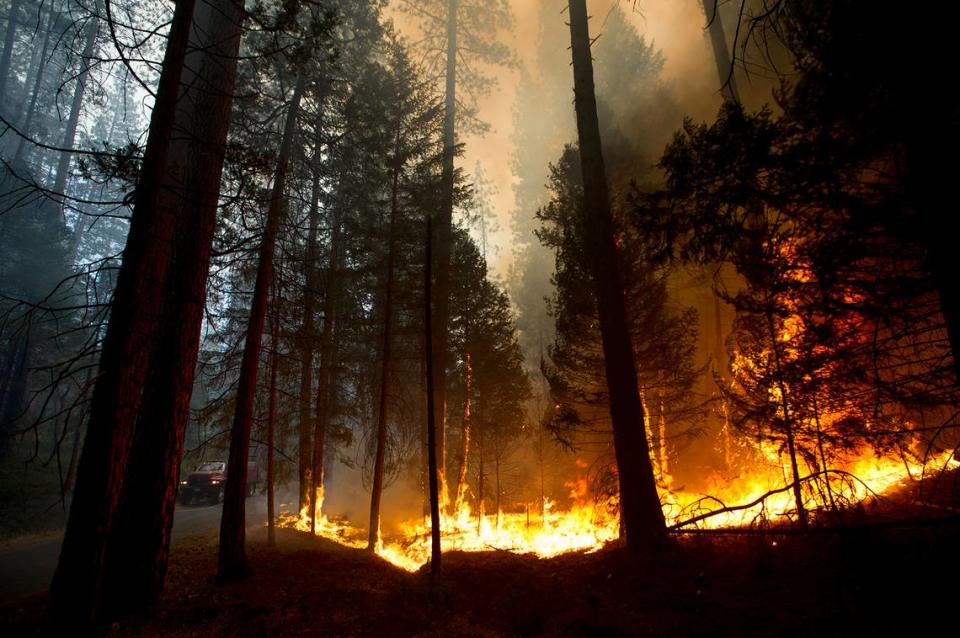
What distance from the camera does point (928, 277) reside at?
190 inches

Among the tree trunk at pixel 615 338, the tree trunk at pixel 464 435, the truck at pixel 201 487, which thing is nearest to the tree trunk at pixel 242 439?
the tree trunk at pixel 615 338

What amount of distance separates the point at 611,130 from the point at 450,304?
10464 millimetres

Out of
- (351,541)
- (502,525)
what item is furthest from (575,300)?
(351,541)

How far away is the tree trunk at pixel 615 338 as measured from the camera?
280 inches

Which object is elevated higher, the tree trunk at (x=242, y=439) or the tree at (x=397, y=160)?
the tree at (x=397, y=160)

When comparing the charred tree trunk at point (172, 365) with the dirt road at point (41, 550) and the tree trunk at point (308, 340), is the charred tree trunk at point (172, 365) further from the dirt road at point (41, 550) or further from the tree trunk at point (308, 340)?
the dirt road at point (41, 550)

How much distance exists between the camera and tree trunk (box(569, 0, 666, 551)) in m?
7.11

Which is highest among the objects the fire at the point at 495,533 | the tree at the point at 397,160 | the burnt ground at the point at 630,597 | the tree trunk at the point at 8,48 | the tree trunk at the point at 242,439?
the tree trunk at the point at 8,48

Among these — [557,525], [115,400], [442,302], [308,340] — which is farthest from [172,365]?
[557,525]

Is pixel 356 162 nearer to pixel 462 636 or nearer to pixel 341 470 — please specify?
pixel 462 636

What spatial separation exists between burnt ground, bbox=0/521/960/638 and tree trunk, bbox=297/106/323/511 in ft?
16.8

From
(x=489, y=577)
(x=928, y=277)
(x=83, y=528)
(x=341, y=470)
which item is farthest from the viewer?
(x=341, y=470)

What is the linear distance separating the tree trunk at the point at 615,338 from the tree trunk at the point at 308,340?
258 inches

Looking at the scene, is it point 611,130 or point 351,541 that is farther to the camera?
point 611,130
